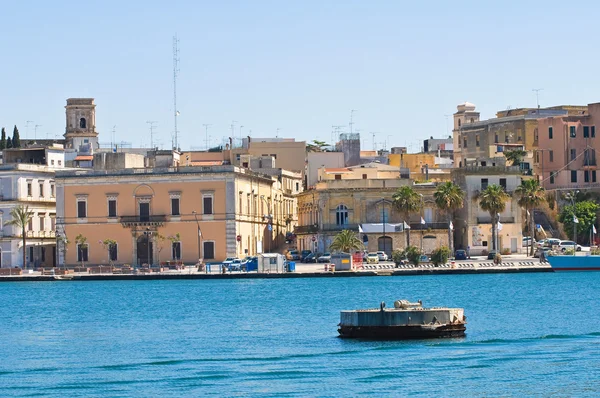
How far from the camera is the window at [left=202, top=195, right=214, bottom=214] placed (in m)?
93.2

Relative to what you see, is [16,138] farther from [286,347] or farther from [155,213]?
[286,347]

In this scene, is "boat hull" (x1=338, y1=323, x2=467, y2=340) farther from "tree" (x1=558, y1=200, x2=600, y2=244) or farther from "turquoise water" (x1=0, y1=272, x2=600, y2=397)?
"tree" (x1=558, y1=200, x2=600, y2=244)

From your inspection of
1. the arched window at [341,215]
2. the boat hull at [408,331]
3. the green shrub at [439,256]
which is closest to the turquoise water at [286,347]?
the boat hull at [408,331]

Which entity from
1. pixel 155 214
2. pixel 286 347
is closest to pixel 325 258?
pixel 155 214

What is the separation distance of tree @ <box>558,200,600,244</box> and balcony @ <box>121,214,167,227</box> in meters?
27.6

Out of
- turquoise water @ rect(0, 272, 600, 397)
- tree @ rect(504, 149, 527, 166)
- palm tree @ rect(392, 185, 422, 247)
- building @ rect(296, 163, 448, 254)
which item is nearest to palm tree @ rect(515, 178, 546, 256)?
building @ rect(296, 163, 448, 254)

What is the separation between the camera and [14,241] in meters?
96.2

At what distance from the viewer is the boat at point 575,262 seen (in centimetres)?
8856

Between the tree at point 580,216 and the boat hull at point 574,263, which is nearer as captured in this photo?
the boat hull at point 574,263

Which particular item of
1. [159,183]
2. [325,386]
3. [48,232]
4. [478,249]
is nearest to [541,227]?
[478,249]

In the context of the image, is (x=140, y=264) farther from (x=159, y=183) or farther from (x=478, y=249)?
(x=478, y=249)

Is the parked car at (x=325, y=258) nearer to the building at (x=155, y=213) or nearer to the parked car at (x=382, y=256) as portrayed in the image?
the parked car at (x=382, y=256)

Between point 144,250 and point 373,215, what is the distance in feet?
49.1

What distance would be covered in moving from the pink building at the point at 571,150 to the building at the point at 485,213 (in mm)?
14067
